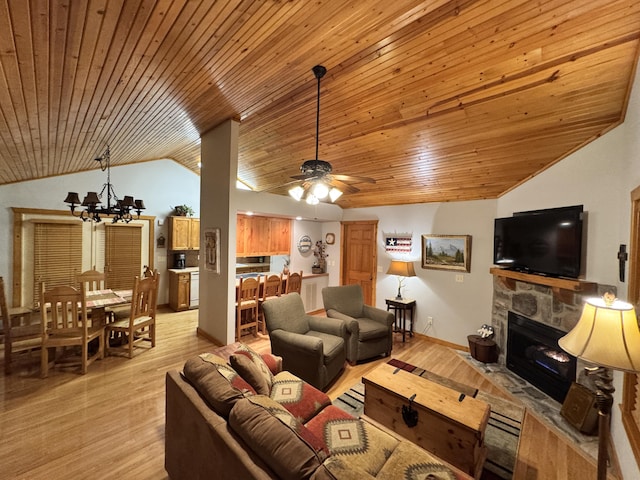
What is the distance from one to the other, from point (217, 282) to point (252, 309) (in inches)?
42.0

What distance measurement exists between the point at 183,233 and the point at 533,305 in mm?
6382

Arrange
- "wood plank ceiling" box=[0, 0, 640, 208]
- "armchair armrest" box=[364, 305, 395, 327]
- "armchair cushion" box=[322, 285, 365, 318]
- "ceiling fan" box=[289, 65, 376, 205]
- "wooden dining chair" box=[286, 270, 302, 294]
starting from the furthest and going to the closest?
"wooden dining chair" box=[286, 270, 302, 294], "armchair cushion" box=[322, 285, 365, 318], "armchair armrest" box=[364, 305, 395, 327], "ceiling fan" box=[289, 65, 376, 205], "wood plank ceiling" box=[0, 0, 640, 208]

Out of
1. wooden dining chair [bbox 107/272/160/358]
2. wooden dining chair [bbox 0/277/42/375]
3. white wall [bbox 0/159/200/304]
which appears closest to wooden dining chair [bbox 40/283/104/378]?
wooden dining chair [bbox 0/277/42/375]

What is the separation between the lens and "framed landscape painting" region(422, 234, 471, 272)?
4.30m

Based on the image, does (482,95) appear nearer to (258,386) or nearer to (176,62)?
(176,62)

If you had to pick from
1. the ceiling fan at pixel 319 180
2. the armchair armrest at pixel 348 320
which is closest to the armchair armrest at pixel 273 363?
the armchair armrest at pixel 348 320

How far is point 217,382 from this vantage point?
1.55m

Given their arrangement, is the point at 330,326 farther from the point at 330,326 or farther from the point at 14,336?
the point at 14,336

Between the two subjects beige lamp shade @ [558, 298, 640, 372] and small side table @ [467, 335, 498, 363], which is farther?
small side table @ [467, 335, 498, 363]

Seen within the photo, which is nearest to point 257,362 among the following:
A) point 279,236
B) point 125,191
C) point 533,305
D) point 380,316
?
point 380,316

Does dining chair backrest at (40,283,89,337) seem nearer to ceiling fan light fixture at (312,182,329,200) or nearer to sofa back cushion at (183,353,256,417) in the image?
sofa back cushion at (183,353,256,417)

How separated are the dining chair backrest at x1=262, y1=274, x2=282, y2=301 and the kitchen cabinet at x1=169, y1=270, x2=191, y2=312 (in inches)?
83.1

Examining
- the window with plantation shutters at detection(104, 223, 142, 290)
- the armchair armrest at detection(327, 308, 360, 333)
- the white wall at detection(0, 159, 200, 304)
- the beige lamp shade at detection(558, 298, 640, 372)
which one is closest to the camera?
the beige lamp shade at detection(558, 298, 640, 372)

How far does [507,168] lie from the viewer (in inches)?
130
